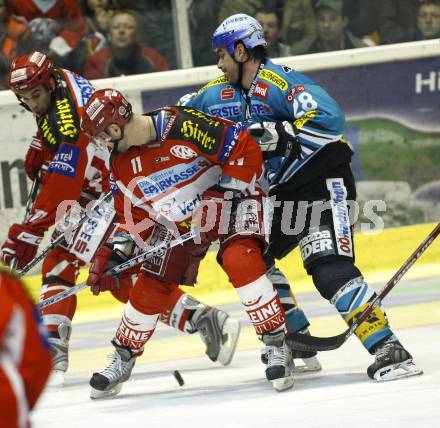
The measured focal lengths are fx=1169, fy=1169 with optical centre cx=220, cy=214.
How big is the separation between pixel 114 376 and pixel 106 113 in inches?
39.9

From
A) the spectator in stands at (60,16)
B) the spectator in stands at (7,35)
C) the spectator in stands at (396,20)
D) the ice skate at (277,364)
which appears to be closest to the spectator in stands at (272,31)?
the spectator in stands at (396,20)

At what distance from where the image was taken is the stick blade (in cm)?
425

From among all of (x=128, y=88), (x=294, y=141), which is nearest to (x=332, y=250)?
(x=294, y=141)

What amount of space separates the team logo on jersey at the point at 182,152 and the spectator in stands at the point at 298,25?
323 cm

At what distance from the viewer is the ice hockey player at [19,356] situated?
1.68m

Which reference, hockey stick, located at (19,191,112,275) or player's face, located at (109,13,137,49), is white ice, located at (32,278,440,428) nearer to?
hockey stick, located at (19,191,112,275)

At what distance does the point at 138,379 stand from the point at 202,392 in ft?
2.14

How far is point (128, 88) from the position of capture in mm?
6992

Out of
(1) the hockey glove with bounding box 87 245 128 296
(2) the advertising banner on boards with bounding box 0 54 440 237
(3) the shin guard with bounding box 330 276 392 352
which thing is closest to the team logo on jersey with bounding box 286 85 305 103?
(3) the shin guard with bounding box 330 276 392 352

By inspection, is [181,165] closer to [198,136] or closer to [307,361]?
[198,136]

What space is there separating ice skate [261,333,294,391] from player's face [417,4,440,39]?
12.3 ft

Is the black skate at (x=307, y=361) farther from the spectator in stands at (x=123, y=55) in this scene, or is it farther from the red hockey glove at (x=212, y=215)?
the spectator in stands at (x=123, y=55)

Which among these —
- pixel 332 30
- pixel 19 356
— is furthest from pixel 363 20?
pixel 19 356

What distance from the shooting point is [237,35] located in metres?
4.48
